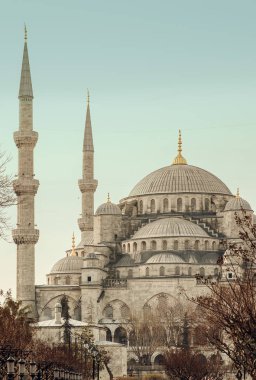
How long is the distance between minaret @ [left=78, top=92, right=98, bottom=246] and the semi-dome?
4710mm

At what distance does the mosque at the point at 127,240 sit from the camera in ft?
308

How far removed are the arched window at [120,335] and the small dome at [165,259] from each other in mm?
6468

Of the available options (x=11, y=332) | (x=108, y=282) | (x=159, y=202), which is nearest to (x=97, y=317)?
(x=108, y=282)

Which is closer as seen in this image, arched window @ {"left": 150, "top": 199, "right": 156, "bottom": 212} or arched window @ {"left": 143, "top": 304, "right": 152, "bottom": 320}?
arched window @ {"left": 143, "top": 304, "right": 152, "bottom": 320}

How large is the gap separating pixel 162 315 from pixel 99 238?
48.0 ft

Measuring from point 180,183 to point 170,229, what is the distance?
828 centimetres

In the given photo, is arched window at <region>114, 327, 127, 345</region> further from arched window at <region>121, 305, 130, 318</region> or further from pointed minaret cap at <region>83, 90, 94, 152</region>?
pointed minaret cap at <region>83, 90, 94, 152</region>

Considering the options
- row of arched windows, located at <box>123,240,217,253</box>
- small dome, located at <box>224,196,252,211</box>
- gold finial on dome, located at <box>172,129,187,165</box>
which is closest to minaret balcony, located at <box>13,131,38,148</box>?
row of arched windows, located at <box>123,240,217,253</box>

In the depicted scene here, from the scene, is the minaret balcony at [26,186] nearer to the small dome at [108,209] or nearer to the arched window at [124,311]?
the arched window at [124,311]

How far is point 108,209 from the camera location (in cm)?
10838

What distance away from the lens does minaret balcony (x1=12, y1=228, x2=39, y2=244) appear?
91562 mm

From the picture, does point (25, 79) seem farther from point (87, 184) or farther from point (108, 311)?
point (108, 311)

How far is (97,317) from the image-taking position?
97688mm

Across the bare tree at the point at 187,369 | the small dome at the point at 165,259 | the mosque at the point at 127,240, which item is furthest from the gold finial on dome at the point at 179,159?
the bare tree at the point at 187,369
